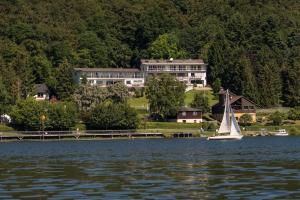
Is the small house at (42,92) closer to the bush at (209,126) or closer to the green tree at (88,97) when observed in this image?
the green tree at (88,97)

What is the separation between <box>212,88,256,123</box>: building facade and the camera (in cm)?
13596

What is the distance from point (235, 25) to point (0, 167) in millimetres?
126535


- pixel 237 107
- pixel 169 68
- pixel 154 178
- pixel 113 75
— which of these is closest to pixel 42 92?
pixel 113 75

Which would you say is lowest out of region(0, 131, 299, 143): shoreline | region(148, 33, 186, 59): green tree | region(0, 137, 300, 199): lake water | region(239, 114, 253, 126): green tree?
region(0, 137, 300, 199): lake water

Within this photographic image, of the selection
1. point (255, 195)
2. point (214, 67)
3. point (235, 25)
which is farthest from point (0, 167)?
point (235, 25)

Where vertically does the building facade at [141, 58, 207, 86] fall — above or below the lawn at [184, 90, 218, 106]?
above

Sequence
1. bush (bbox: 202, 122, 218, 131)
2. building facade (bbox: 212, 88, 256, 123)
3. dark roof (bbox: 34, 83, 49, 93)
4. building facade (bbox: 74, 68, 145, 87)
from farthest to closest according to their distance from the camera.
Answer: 1. building facade (bbox: 74, 68, 145, 87)
2. dark roof (bbox: 34, 83, 49, 93)
3. building facade (bbox: 212, 88, 256, 123)
4. bush (bbox: 202, 122, 218, 131)

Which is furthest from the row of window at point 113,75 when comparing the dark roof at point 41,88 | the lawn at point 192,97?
the lawn at point 192,97

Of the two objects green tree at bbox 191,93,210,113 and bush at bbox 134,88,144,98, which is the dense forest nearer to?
green tree at bbox 191,93,210,113

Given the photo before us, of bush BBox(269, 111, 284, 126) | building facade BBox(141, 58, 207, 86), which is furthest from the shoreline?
building facade BBox(141, 58, 207, 86)

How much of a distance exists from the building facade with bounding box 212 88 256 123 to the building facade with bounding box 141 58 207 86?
2674 centimetres

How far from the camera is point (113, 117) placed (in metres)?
122

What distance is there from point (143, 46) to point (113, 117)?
215 feet

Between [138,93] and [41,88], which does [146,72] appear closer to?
[138,93]
